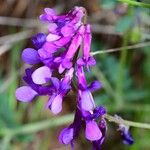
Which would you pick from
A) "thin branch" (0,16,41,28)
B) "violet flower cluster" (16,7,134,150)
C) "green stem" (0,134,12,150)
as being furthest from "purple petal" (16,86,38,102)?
"thin branch" (0,16,41,28)

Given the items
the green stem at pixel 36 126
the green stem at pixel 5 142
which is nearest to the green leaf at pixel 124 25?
the green stem at pixel 36 126

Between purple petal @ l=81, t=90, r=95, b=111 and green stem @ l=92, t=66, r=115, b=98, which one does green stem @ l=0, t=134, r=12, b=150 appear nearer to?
green stem @ l=92, t=66, r=115, b=98

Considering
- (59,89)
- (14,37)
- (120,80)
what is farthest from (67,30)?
(14,37)

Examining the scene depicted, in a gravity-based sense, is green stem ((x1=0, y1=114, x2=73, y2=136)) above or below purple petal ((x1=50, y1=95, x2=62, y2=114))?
below

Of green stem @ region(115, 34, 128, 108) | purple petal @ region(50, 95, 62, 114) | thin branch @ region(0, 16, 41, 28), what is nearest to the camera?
purple petal @ region(50, 95, 62, 114)

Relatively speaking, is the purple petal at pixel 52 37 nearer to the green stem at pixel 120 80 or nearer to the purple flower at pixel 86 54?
the purple flower at pixel 86 54

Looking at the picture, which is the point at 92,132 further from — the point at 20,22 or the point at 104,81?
the point at 20,22

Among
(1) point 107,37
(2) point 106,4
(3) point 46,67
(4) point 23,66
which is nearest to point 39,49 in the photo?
(3) point 46,67

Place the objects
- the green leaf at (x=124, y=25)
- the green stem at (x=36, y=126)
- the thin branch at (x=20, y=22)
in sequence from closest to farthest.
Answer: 1. the green leaf at (x=124, y=25)
2. the green stem at (x=36, y=126)
3. the thin branch at (x=20, y=22)

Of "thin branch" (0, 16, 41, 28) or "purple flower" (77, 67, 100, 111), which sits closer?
"purple flower" (77, 67, 100, 111)
